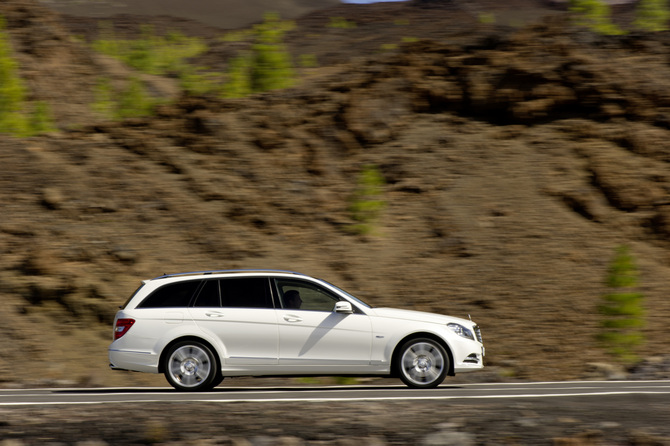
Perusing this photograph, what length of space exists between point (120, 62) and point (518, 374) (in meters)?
39.4

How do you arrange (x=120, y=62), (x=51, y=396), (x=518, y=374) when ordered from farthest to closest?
(x=120, y=62) → (x=518, y=374) → (x=51, y=396)

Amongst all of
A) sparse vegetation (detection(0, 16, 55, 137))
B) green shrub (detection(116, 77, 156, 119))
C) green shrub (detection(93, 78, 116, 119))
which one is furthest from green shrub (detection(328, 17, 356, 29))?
green shrub (detection(116, 77, 156, 119))

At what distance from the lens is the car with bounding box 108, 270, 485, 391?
10.7 meters

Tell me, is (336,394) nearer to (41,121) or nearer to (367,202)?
(367,202)

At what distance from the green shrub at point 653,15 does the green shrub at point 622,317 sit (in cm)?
2141

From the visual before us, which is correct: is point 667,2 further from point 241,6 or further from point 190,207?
point 241,6

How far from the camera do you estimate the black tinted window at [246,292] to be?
10938mm

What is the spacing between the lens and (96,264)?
21.4 meters

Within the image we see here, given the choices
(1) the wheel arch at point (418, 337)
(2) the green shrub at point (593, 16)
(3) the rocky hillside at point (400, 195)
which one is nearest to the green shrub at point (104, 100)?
(3) the rocky hillside at point (400, 195)

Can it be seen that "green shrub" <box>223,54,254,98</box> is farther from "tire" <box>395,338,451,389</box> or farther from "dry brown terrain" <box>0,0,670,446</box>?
"tire" <box>395,338,451,389</box>

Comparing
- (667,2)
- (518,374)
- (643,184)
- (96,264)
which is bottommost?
(518,374)

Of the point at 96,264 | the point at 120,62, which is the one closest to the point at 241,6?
the point at 120,62

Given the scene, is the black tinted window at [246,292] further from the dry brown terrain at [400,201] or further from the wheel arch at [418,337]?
the dry brown terrain at [400,201]

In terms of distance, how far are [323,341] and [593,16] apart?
2880 centimetres
